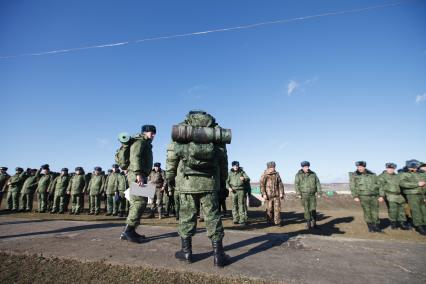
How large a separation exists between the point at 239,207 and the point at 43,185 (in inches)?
453

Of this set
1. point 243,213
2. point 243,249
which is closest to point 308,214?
point 243,213

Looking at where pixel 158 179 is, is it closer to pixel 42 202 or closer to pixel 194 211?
pixel 42 202

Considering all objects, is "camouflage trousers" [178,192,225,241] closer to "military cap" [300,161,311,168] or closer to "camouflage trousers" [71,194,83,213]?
"military cap" [300,161,311,168]

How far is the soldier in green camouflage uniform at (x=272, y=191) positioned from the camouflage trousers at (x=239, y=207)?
86 centimetres

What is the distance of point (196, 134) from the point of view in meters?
3.70

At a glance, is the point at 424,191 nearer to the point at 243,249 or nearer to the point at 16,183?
the point at 243,249

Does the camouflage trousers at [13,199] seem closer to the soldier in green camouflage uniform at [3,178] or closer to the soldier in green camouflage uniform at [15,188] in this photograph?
the soldier in green camouflage uniform at [15,188]

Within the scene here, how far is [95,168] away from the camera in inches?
615

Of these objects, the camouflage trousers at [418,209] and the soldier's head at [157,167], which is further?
the soldier's head at [157,167]

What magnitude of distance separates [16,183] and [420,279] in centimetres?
1846

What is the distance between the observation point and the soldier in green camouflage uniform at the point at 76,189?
571 inches

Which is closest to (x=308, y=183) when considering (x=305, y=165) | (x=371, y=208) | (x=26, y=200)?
(x=305, y=165)

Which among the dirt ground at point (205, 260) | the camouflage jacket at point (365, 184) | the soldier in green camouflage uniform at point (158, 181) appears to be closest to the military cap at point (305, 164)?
the camouflage jacket at point (365, 184)

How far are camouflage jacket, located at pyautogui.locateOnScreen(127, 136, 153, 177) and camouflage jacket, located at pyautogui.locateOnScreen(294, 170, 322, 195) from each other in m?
6.99
